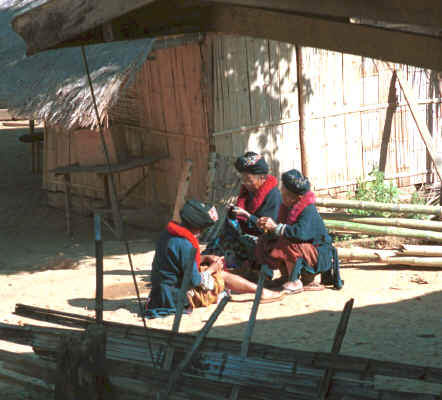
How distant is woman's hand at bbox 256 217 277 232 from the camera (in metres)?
6.61

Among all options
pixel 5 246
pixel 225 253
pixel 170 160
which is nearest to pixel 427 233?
pixel 225 253

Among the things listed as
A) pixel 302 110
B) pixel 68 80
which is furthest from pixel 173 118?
pixel 302 110

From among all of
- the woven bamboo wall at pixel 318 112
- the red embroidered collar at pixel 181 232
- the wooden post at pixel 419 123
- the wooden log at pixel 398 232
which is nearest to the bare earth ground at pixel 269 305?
the wooden log at pixel 398 232

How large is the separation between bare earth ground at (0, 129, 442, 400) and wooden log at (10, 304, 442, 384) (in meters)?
0.70

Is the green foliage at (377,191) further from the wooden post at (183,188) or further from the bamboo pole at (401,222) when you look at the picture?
the wooden post at (183,188)

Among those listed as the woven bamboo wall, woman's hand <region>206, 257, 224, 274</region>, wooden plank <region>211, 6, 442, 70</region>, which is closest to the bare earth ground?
woman's hand <region>206, 257, 224, 274</region>

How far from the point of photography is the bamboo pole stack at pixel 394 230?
7410mm

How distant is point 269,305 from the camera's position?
647cm

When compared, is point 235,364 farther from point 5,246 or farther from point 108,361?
point 5,246

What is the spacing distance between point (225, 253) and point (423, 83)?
472cm

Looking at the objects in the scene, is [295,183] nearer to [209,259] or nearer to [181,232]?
[209,259]

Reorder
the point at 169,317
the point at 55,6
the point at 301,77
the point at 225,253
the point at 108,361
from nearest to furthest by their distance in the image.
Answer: the point at 55,6 < the point at 108,361 < the point at 169,317 < the point at 225,253 < the point at 301,77

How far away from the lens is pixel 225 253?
7.29m

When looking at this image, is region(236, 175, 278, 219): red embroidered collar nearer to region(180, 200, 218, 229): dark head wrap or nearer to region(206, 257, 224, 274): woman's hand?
region(206, 257, 224, 274): woman's hand
